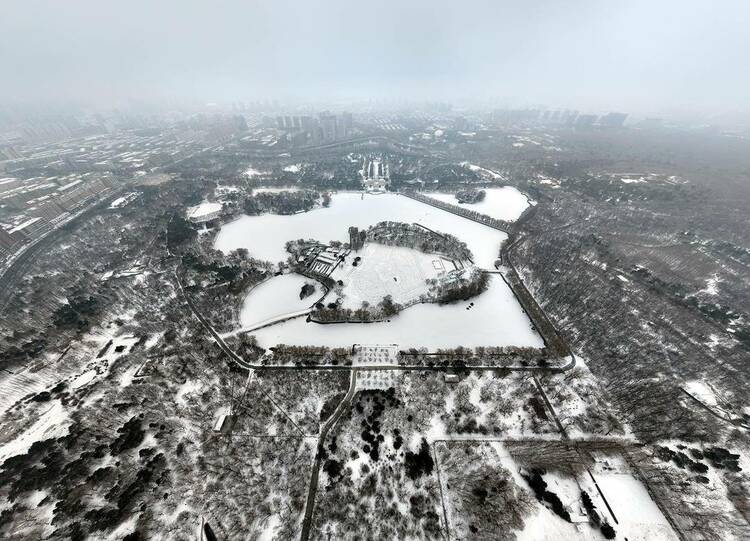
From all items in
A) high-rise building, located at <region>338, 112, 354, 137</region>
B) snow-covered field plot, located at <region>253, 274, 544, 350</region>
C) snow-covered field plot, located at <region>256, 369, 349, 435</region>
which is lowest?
snow-covered field plot, located at <region>256, 369, 349, 435</region>

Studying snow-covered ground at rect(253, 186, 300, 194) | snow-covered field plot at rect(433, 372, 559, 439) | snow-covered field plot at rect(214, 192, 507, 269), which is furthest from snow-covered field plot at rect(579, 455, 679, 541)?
snow-covered ground at rect(253, 186, 300, 194)

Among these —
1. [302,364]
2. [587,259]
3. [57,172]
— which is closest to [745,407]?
[587,259]

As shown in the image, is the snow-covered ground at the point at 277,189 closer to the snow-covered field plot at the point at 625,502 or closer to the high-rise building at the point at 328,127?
the high-rise building at the point at 328,127

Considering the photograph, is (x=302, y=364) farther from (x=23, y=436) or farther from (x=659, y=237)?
(x=659, y=237)

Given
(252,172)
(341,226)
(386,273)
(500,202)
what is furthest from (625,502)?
(252,172)

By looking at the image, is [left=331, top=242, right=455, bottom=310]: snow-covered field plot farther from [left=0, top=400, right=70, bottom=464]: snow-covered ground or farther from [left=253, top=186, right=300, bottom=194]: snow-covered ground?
[left=253, top=186, right=300, bottom=194]: snow-covered ground

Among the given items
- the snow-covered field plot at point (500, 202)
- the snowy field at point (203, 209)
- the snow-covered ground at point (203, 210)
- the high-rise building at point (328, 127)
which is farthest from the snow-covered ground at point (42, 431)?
the high-rise building at point (328, 127)

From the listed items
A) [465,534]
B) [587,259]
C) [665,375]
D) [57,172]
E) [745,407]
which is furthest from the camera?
[57,172]
